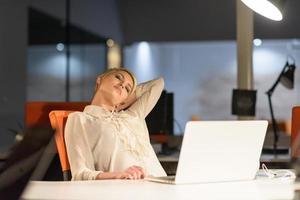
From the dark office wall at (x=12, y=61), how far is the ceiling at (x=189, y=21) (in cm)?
219

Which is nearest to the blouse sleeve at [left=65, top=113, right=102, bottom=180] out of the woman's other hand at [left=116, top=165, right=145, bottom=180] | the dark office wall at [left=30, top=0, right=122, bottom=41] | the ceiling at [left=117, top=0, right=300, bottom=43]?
the woman's other hand at [left=116, top=165, right=145, bottom=180]

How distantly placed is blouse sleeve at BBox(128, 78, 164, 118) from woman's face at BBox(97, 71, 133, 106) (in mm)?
174

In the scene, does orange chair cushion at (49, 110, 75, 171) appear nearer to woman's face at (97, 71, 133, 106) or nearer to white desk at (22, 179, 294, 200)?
woman's face at (97, 71, 133, 106)

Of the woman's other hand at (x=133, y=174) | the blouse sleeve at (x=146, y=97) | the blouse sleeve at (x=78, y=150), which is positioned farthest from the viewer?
the blouse sleeve at (x=146, y=97)

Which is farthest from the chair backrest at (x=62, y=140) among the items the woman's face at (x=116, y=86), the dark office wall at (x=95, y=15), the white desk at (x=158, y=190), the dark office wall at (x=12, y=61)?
the dark office wall at (x=95, y=15)

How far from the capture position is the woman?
286 centimetres

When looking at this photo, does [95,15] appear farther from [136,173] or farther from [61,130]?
[136,173]

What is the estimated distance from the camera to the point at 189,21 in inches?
372

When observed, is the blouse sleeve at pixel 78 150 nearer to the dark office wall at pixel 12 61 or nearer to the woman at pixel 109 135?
the woman at pixel 109 135

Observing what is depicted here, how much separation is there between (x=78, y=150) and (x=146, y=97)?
0.64 m

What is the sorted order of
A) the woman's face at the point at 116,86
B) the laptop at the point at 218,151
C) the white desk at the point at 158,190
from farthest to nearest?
the woman's face at the point at 116,86 → the laptop at the point at 218,151 → the white desk at the point at 158,190

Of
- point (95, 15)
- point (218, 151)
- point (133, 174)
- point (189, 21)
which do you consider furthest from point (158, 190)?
point (95, 15)

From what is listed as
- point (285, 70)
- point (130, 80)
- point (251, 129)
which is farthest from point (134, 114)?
point (285, 70)

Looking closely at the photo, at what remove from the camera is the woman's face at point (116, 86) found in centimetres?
309
